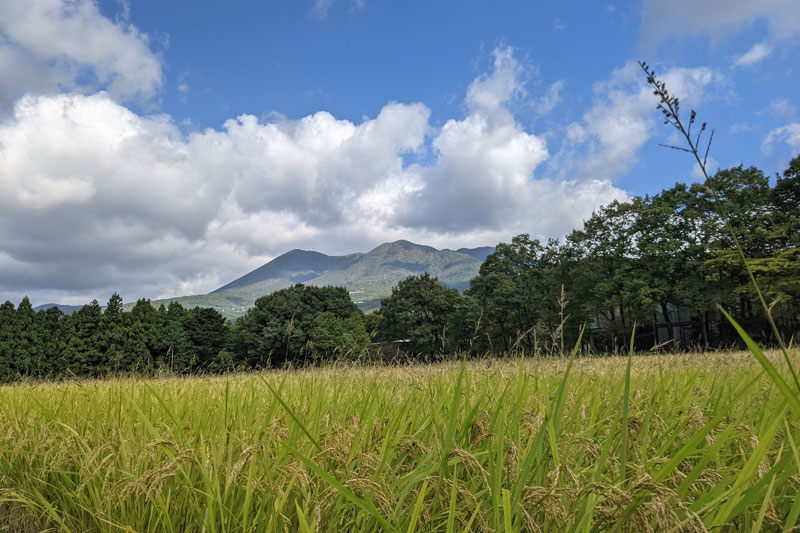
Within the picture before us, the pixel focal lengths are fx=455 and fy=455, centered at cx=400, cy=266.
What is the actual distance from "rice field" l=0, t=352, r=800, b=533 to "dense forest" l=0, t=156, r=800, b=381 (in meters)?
18.6

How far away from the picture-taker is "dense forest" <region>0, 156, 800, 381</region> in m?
29.6

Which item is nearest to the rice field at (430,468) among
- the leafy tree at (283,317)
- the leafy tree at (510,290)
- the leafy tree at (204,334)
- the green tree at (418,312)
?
the leafy tree at (510,290)

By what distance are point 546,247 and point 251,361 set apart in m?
31.9

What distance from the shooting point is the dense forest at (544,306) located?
97.1ft

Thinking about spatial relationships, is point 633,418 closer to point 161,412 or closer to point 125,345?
point 161,412

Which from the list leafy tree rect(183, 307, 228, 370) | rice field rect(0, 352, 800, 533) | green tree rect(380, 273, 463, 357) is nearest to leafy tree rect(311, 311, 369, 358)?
green tree rect(380, 273, 463, 357)

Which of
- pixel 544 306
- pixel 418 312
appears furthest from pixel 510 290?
pixel 418 312

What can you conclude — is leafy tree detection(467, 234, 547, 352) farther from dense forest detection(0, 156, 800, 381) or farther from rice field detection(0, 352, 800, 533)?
rice field detection(0, 352, 800, 533)

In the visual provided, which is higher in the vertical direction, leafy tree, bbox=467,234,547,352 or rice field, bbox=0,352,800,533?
leafy tree, bbox=467,234,547,352

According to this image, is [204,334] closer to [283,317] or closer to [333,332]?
[283,317]

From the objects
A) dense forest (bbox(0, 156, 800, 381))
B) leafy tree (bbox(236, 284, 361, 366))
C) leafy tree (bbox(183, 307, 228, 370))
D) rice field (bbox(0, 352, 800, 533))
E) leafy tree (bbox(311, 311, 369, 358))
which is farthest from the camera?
leafy tree (bbox(183, 307, 228, 370))

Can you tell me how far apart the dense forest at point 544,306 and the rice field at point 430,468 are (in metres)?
18.6

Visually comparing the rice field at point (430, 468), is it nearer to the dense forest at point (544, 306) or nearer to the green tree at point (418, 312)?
the dense forest at point (544, 306)

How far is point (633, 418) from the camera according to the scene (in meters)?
2.08
